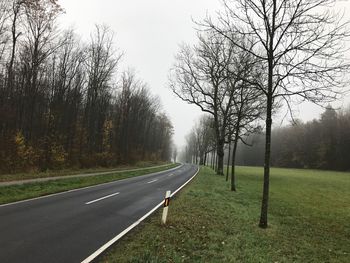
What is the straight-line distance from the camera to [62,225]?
847cm

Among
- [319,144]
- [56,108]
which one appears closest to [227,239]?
[56,108]

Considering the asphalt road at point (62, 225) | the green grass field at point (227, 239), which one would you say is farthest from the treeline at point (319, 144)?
the asphalt road at point (62, 225)

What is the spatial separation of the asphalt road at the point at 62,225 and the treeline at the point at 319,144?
6449cm

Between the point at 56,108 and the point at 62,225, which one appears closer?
the point at 62,225

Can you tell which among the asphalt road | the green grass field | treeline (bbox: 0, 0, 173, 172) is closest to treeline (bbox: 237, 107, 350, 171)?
treeline (bbox: 0, 0, 173, 172)

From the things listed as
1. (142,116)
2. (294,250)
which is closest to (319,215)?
(294,250)

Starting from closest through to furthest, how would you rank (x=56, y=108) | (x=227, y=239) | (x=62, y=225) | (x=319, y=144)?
(x=227, y=239)
(x=62, y=225)
(x=56, y=108)
(x=319, y=144)

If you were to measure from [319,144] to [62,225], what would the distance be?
88252mm

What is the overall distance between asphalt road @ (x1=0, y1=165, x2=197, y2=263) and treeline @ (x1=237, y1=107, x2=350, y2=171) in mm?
64490

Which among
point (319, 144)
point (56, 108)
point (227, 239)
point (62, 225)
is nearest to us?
point (227, 239)

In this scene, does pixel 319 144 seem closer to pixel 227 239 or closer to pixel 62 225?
pixel 227 239

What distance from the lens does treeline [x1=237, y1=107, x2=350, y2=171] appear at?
263 ft

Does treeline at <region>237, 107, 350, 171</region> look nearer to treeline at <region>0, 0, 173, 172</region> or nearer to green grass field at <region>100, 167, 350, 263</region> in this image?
treeline at <region>0, 0, 173, 172</region>

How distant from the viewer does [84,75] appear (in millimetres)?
41125
